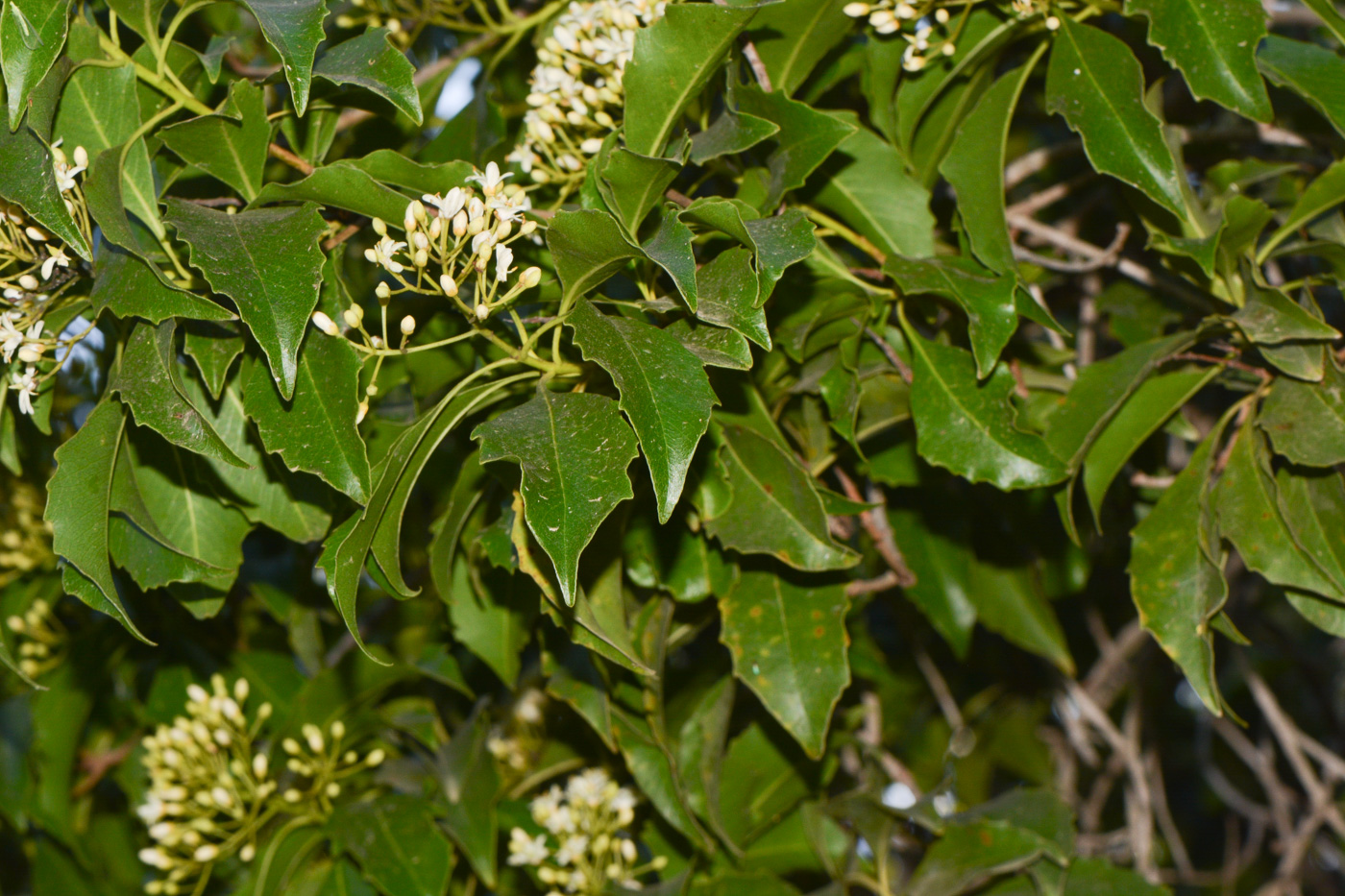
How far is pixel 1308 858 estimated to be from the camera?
8.68ft

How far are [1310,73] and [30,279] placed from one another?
1.55 metres

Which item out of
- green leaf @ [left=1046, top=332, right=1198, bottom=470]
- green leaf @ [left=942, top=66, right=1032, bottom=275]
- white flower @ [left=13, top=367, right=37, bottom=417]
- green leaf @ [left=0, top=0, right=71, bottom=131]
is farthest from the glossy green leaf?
white flower @ [left=13, top=367, right=37, bottom=417]

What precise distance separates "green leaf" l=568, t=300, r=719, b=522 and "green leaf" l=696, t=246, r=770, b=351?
1.9 inches

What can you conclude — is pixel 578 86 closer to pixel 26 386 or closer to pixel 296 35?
pixel 296 35

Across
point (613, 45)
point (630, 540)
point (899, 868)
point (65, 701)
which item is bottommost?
point (899, 868)

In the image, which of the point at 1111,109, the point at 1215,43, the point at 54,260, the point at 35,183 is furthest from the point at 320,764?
the point at 1215,43

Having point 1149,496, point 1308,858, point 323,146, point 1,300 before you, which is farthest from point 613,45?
point 1308,858

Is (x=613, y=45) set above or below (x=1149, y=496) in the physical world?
above

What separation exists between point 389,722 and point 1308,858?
2.31 m

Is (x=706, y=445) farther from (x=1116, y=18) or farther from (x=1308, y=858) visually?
(x=1308, y=858)

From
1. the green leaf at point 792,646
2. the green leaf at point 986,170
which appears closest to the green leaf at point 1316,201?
the green leaf at point 986,170

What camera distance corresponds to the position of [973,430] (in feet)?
4.33

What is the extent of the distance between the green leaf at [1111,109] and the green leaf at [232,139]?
3.19 feet

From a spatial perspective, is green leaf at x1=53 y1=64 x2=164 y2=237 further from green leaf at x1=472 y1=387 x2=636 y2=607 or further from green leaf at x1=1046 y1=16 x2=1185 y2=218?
green leaf at x1=1046 y1=16 x2=1185 y2=218
